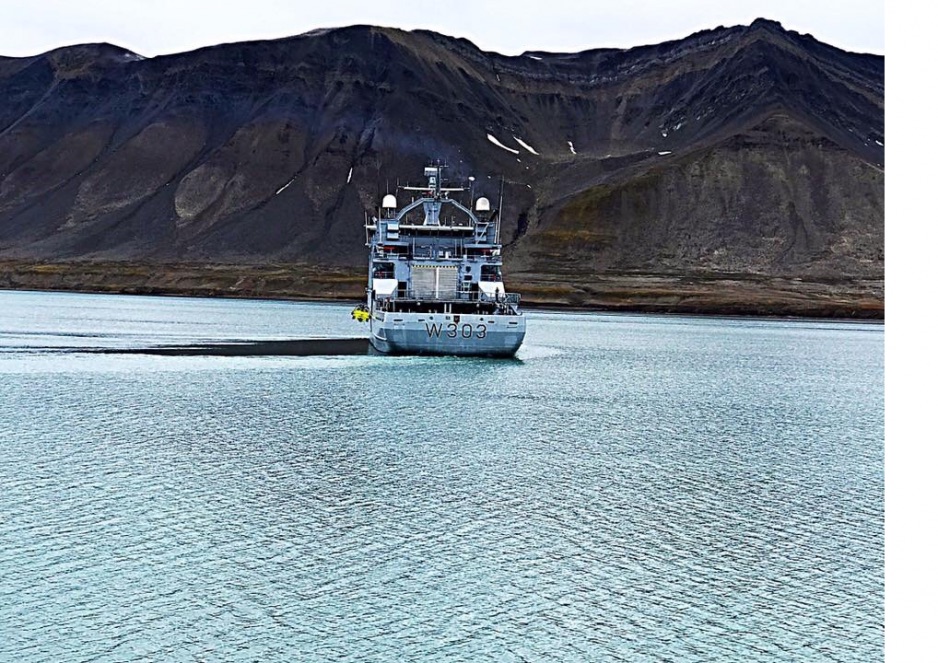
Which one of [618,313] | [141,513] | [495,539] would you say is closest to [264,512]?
[141,513]

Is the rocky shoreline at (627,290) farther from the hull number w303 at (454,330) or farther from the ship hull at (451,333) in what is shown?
the hull number w303 at (454,330)

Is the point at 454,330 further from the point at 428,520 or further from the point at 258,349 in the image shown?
the point at 428,520

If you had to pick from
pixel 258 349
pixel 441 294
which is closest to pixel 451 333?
pixel 441 294

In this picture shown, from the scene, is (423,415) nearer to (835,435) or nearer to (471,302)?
(835,435)

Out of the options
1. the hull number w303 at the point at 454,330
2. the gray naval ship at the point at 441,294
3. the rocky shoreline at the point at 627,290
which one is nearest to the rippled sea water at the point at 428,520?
the hull number w303 at the point at 454,330

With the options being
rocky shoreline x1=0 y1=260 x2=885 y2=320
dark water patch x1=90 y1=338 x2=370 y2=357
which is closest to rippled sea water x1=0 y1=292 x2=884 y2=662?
dark water patch x1=90 y1=338 x2=370 y2=357

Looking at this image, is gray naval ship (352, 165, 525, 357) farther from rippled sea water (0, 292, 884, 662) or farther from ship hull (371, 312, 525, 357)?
rippled sea water (0, 292, 884, 662)
